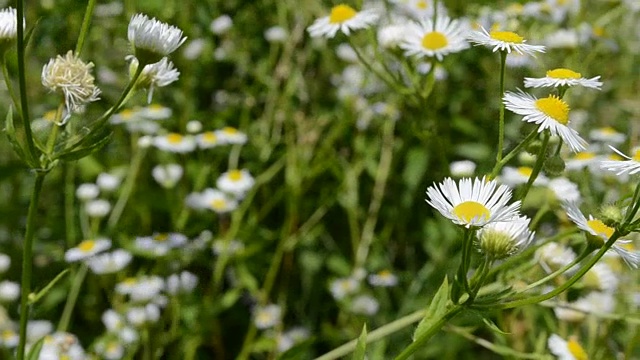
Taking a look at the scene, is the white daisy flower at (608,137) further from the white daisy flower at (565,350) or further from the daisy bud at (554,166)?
the daisy bud at (554,166)

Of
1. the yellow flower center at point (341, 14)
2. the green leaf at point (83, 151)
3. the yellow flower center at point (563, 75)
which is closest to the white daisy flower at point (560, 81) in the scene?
the yellow flower center at point (563, 75)

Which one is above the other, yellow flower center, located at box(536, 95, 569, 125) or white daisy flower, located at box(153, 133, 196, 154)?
yellow flower center, located at box(536, 95, 569, 125)

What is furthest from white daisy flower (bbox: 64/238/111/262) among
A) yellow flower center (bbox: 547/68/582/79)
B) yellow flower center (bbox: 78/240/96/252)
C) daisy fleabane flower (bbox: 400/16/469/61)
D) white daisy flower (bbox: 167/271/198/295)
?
yellow flower center (bbox: 547/68/582/79)

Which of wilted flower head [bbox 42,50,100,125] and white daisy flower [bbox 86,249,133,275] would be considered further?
white daisy flower [bbox 86,249,133,275]

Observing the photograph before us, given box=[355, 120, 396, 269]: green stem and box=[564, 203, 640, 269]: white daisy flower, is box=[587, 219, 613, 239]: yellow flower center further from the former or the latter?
box=[355, 120, 396, 269]: green stem

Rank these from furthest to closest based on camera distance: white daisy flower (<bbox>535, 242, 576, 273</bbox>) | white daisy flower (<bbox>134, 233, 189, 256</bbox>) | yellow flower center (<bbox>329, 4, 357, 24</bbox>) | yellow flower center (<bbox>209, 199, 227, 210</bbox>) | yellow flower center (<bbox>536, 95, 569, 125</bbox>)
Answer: yellow flower center (<bbox>209, 199, 227, 210</bbox>), white daisy flower (<bbox>134, 233, 189, 256</bbox>), yellow flower center (<bbox>329, 4, 357, 24</bbox>), white daisy flower (<bbox>535, 242, 576, 273</bbox>), yellow flower center (<bbox>536, 95, 569, 125</bbox>)

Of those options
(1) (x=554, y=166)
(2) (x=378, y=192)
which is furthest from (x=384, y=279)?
(1) (x=554, y=166)

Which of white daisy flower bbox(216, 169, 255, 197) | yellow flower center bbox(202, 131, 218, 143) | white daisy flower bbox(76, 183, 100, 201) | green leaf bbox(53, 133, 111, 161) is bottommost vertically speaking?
white daisy flower bbox(76, 183, 100, 201)
